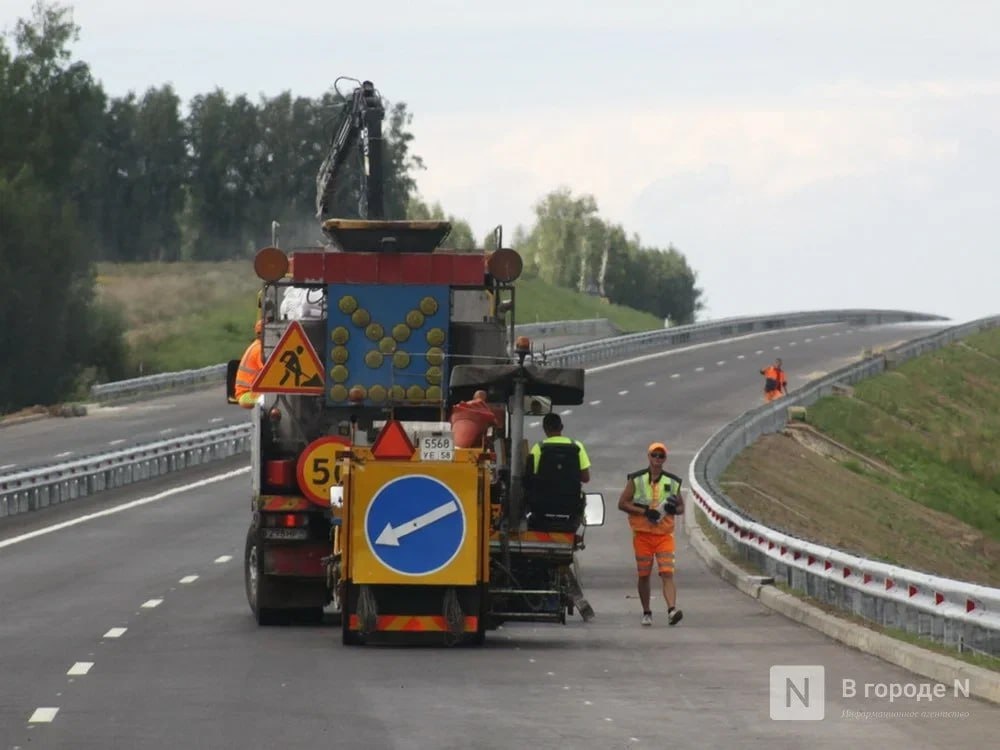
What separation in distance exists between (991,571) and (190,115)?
13121 centimetres

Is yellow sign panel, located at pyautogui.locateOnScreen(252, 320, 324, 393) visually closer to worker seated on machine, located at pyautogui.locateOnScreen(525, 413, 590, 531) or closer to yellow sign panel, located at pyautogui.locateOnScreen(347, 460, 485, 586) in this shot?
yellow sign panel, located at pyautogui.locateOnScreen(347, 460, 485, 586)

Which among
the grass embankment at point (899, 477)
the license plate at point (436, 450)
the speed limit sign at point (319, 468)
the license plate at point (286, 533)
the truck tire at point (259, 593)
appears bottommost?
the grass embankment at point (899, 477)

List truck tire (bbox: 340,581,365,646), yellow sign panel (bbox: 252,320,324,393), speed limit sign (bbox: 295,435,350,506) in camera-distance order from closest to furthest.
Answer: truck tire (bbox: 340,581,365,646) → yellow sign panel (bbox: 252,320,324,393) → speed limit sign (bbox: 295,435,350,506)

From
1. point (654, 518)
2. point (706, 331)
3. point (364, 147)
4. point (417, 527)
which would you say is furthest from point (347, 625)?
point (706, 331)

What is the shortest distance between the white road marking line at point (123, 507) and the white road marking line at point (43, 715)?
61.6 feet

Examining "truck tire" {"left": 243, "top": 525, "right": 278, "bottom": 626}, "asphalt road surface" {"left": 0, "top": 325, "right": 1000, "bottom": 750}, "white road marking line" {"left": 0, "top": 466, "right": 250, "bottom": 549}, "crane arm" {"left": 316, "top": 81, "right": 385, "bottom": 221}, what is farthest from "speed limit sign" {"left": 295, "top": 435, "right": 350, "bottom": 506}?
"crane arm" {"left": 316, "top": 81, "right": 385, "bottom": 221}

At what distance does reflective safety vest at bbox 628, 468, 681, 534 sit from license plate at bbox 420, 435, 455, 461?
2766 mm

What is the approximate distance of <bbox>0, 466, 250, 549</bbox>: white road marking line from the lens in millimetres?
33688

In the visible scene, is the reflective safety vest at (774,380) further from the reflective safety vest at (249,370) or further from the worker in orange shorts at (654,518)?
the reflective safety vest at (249,370)

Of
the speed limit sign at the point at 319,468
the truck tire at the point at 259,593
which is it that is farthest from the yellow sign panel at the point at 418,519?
the truck tire at the point at 259,593

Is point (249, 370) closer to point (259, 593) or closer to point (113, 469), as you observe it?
point (259, 593)

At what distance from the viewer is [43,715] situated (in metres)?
13.3

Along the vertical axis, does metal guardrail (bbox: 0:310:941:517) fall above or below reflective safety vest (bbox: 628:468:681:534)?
below

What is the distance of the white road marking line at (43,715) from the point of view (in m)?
13.0
